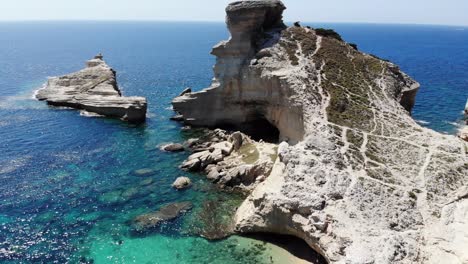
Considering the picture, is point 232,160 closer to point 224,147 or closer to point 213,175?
point 224,147

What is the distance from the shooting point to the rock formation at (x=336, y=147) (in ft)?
89.9

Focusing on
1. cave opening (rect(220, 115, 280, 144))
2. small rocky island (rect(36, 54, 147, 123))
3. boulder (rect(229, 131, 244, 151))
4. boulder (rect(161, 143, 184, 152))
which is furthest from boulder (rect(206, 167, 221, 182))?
small rocky island (rect(36, 54, 147, 123))

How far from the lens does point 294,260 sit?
30.0 metres

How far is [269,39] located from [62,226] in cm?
3573

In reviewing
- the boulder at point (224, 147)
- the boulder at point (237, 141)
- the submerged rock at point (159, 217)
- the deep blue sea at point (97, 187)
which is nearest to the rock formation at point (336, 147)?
the deep blue sea at point (97, 187)

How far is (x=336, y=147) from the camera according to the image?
36750mm

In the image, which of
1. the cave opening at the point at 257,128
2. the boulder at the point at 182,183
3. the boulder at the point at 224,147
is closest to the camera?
the boulder at the point at 182,183

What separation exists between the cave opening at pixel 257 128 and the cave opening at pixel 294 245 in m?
22.4

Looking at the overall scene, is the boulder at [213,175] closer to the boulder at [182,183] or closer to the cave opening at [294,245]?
the boulder at [182,183]

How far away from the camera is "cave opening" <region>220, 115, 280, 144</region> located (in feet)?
180

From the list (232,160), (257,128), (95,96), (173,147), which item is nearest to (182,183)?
(232,160)

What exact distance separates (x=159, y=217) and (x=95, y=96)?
3921 centimetres

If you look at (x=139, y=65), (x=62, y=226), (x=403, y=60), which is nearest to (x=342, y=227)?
(x=62, y=226)

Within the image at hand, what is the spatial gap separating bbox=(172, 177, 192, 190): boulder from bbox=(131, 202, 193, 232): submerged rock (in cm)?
325
